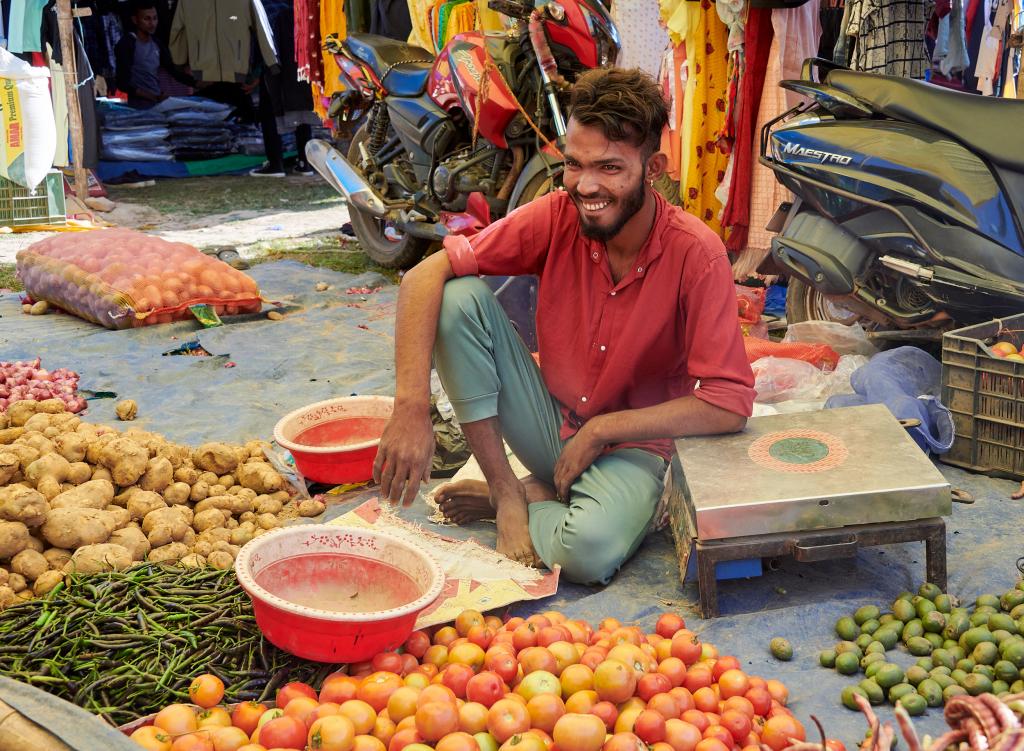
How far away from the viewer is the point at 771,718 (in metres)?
2.06

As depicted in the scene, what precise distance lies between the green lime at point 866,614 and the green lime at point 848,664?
0.19 m

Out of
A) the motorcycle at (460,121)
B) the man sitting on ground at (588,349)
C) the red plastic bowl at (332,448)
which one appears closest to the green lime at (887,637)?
the man sitting on ground at (588,349)

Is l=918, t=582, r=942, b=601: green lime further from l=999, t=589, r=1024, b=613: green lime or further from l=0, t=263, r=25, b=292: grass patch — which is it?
l=0, t=263, r=25, b=292: grass patch

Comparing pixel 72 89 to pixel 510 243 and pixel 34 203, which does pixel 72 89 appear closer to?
pixel 34 203

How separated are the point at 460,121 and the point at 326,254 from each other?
6.99 feet

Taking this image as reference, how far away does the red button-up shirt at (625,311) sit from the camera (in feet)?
8.96

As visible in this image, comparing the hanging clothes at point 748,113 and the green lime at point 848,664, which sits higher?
the hanging clothes at point 748,113

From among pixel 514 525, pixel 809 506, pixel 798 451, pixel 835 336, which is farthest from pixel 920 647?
pixel 835 336

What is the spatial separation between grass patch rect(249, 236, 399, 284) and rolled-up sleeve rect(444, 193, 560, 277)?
13.3ft

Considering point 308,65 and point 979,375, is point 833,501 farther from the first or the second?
point 308,65

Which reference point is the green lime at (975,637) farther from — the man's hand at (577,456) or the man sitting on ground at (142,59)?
the man sitting on ground at (142,59)

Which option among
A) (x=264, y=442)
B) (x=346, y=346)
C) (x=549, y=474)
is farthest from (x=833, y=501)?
(x=346, y=346)

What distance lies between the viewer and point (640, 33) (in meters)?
6.11

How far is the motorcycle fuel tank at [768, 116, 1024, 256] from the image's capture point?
12.3 feet
